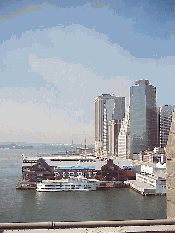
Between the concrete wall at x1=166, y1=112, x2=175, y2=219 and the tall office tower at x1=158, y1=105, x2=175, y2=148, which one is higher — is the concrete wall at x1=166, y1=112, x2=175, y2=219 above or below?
below

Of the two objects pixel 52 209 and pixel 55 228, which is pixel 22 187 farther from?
pixel 55 228

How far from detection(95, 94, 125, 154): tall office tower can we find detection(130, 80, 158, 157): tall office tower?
13.4 meters

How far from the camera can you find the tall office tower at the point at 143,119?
4084 centimetres

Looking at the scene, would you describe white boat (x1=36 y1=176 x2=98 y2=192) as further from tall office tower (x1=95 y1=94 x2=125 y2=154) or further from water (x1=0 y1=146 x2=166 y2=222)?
tall office tower (x1=95 y1=94 x2=125 y2=154)

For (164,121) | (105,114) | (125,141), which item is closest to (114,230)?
(164,121)

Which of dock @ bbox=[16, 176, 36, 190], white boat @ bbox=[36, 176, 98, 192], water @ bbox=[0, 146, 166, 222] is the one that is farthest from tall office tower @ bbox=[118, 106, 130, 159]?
water @ bbox=[0, 146, 166, 222]

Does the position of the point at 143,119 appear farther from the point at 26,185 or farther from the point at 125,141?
the point at 26,185

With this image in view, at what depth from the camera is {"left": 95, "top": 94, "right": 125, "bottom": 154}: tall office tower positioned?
61681mm

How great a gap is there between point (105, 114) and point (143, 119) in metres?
26.0

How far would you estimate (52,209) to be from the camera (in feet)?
32.4

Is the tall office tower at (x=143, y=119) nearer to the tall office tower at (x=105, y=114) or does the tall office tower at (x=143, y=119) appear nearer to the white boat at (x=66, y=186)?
the tall office tower at (x=105, y=114)

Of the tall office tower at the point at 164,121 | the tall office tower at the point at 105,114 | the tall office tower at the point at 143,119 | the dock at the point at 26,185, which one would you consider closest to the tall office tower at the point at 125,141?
the tall office tower at the point at 143,119

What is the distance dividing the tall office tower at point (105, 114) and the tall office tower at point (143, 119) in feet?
44.0

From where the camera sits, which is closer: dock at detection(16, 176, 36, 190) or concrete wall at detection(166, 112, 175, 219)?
concrete wall at detection(166, 112, 175, 219)
